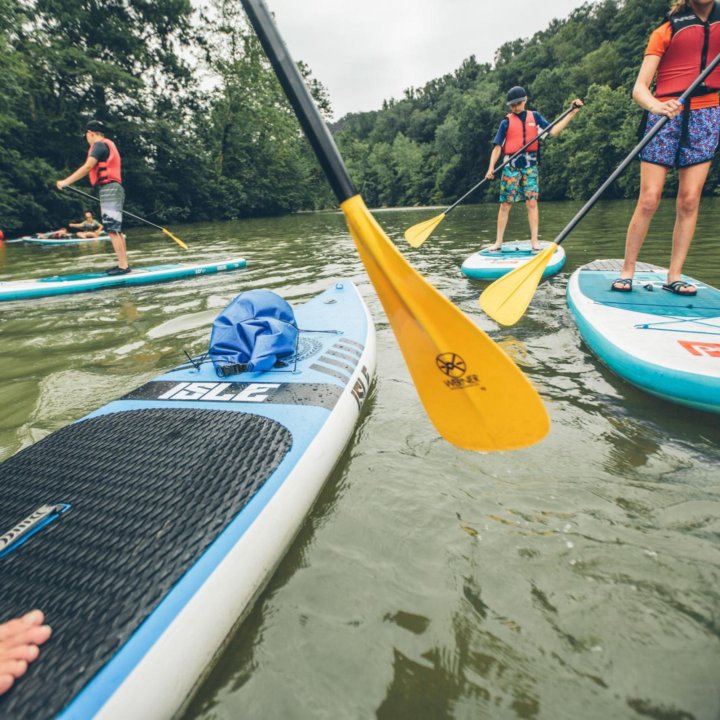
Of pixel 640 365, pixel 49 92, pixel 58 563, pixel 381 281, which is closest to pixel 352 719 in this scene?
pixel 58 563

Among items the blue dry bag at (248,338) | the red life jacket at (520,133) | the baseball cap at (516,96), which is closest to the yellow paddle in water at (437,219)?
the red life jacket at (520,133)

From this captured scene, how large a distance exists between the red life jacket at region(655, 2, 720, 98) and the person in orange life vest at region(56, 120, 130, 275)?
246 inches

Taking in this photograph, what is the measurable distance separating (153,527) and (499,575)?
3.55ft

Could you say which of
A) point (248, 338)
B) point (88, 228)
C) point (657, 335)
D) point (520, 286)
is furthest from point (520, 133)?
point (88, 228)

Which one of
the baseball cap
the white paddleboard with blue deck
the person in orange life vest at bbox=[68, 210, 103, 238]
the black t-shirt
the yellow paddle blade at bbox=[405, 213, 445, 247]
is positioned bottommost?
the yellow paddle blade at bbox=[405, 213, 445, 247]

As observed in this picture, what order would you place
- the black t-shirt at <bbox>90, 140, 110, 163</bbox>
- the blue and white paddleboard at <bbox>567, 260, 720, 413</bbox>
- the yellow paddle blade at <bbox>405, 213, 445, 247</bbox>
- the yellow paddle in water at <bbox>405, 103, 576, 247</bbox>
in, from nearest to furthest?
the blue and white paddleboard at <bbox>567, 260, 720, 413</bbox>, the yellow paddle in water at <bbox>405, 103, 576, 247</bbox>, the yellow paddle blade at <bbox>405, 213, 445, 247</bbox>, the black t-shirt at <bbox>90, 140, 110, 163</bbox>

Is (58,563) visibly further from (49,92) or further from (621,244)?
(49,92)

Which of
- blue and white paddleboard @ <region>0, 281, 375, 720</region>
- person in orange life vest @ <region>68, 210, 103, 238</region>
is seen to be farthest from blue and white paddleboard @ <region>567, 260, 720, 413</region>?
person in orange life vest @ <region>68, 210, 103, 238</region>

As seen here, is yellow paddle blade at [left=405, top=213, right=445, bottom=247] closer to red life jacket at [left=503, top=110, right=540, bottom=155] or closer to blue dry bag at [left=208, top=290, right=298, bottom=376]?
red life jacket at [left=503, top=110, right=540, bottom=155]

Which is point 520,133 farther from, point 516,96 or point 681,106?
point 681,106

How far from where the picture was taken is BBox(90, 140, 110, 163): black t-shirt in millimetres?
5664

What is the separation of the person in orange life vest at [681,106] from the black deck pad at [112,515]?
118 inches

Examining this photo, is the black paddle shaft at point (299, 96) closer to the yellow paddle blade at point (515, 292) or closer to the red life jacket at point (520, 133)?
the yellow paddle blade at point (515, 292)

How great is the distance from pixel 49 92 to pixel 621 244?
25.3 metres
